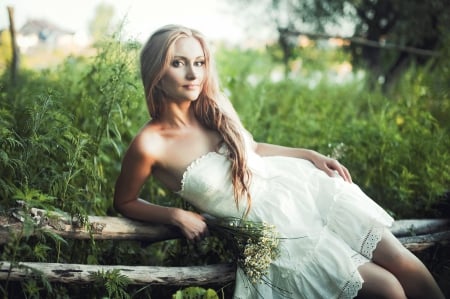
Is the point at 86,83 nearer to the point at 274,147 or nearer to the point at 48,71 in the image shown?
the point at 48,71

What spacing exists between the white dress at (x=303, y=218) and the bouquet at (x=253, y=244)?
0.16 feet

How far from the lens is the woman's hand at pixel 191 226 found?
105 inches

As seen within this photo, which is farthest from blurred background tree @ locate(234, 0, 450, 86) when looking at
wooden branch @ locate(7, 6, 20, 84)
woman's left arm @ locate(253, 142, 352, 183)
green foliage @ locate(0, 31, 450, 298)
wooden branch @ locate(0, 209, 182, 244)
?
wooden branch @ locate(0, 209, 182, 244)

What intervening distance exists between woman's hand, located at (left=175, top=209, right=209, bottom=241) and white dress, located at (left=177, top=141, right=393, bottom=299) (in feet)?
0.38

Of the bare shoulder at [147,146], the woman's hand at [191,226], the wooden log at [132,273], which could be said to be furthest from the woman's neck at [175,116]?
the wooden log at [132,273]

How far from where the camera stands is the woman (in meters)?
→ 2.54

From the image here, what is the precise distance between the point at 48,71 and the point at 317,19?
17.0 ft

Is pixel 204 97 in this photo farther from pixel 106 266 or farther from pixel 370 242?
pixel 370 242

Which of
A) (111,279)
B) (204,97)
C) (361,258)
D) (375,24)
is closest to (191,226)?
(111,279)

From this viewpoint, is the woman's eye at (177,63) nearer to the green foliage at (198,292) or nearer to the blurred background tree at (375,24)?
the green foliage at (198,292)

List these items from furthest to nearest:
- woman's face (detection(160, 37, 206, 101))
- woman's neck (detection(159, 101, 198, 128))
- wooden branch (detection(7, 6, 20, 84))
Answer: wooden branch (detection(7, 6, 20, 84)) < woman's neck (detection(159, 101, 198, 128)) < woman's face (detection(160, 37, 206, 101))

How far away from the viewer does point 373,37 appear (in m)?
8.30

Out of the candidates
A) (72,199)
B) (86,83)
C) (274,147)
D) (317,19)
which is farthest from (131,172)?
(317,19)

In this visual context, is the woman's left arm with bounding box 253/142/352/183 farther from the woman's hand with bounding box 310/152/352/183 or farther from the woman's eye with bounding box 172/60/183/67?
the woman's eye with bounding box 172/60/183/67
